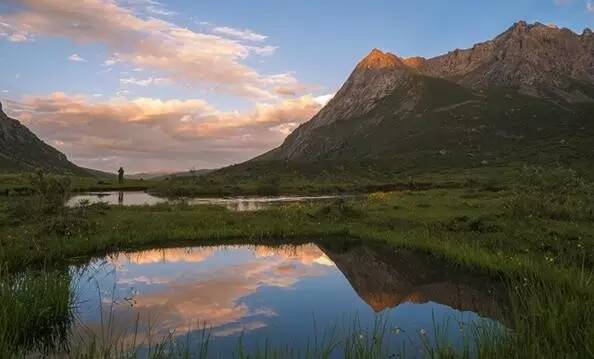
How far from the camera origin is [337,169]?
16088 centimetres

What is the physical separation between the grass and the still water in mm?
1300

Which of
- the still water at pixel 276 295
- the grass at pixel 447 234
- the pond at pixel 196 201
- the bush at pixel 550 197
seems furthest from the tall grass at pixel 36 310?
the pond at pixel 196 201

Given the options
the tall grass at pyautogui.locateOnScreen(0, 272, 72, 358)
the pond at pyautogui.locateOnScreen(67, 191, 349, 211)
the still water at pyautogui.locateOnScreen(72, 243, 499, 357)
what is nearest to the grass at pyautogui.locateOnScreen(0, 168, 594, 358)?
the tall grass at pyautogui.locateOnScreen(0, 272, 72, 358)

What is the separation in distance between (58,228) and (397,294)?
62.1 feet

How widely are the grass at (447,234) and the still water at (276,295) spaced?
4.26ft

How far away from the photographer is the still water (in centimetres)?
1492

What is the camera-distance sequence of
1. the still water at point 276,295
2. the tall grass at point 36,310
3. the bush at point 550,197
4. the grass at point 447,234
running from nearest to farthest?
1. the grass at point 447,234
2. the tall grass at point 36,310
3. the still water at point 276,295
4. the bush at point 550,197

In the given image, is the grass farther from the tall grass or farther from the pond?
the pond

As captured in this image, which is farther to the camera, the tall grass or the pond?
the pond

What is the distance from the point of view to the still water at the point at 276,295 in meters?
14.9

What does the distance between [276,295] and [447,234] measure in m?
13.4

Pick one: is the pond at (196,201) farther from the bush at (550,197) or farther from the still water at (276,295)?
the still water at (276,295)

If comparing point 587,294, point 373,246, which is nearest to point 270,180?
point 373,246

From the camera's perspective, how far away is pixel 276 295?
19969mm
